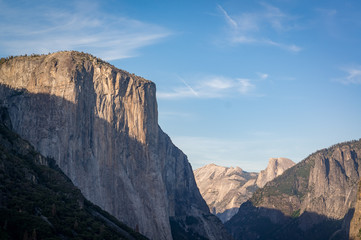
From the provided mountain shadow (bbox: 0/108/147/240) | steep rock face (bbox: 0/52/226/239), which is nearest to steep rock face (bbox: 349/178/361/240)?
steep rock face (bbox: 0/52/226/239)

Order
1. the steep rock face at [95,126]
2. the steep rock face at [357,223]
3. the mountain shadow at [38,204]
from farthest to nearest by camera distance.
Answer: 1. the steep rock face at [357,223]
2. the steep rock face at [95,126]
3. the mountain shadow at [38,204]

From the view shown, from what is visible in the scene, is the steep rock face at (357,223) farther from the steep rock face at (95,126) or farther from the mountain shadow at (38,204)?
the mountain shadow at (38,204)

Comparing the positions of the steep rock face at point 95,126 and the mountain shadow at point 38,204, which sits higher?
the steep rock face at point 95,126

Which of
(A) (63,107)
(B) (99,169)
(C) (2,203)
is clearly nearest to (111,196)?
(B) (99,169)

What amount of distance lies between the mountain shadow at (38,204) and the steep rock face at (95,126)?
16.5 meters

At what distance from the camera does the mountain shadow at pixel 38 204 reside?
2539 inches

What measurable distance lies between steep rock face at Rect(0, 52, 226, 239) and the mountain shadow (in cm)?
1652

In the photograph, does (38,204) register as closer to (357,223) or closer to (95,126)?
(95,126)

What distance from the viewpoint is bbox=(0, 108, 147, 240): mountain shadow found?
64.5 metres

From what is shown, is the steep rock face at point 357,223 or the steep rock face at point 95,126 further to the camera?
the steep rock face at point 357,223

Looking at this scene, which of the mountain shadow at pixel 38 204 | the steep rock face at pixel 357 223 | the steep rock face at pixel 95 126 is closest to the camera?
the mountain shadow at pixel 38 204

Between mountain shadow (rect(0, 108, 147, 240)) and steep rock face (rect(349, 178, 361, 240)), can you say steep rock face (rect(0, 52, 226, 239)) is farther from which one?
steep rock face (rect(349, 178, 361, 240))

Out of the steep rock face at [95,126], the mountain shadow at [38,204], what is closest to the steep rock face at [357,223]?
the steep rock face at [95,126]

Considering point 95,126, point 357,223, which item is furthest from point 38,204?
point 357,223
